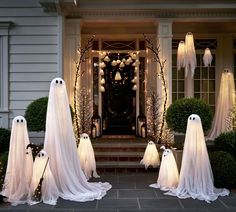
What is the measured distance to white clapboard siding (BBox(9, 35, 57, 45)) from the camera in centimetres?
991

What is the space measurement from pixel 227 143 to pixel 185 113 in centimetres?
115

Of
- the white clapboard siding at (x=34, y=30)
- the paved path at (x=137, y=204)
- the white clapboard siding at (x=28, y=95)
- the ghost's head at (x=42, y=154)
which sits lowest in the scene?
the paved path at (x=137, y=204)

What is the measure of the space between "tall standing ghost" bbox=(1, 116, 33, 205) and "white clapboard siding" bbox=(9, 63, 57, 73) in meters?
3.28

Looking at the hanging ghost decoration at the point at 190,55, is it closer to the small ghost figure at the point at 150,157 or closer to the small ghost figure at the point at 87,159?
the small ghost figure at the point at 150,157

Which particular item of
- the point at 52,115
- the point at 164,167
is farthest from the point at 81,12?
the point at 164,167

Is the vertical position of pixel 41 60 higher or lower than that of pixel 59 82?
higher

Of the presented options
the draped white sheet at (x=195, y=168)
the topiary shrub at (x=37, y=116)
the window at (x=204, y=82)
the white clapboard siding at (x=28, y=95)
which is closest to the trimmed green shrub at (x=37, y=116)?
the topiary shrub at (x=37, y=116)

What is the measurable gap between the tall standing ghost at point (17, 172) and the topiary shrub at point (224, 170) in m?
3.51

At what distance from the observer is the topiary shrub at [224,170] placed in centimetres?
748

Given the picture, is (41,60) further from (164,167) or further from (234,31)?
(234,31)

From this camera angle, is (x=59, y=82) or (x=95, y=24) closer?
(x=59, y=82)

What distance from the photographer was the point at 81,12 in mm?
10367

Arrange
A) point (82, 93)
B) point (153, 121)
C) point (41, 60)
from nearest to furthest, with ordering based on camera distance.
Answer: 1. point (41, 60)
2. point (153, 121)
3. point (82, 93)

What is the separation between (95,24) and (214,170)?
6.03 metres
